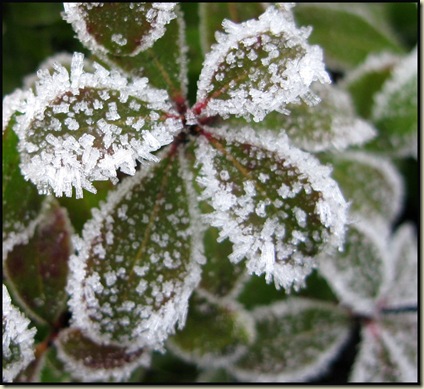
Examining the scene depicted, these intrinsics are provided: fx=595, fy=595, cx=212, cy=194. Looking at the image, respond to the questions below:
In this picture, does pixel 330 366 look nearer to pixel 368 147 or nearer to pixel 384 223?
pixel 384 223

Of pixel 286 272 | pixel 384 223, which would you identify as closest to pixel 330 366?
pixel 384 223

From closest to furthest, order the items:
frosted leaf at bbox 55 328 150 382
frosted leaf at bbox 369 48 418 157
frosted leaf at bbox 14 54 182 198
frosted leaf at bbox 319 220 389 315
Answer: frosted leaf at bbox 14 54 182 198, frosted leaf at bbox 55 328 150 382, frosted leaf at bbox 319 220 389 315, frosted leaf at bbox 369 48 418 157

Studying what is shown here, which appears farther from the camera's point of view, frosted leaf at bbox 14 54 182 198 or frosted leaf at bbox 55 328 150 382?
frosted leaf at bbox 55 328 150 382

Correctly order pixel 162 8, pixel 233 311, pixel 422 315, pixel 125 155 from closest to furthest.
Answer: pixel 125 155 → pixel 162 8 → pixel 233 311 → pixel 422 315

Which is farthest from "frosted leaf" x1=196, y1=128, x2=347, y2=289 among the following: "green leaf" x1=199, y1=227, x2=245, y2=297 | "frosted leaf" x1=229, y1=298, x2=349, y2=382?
"frosted leaf" x1=229, y1=298, x2=349, y2=382

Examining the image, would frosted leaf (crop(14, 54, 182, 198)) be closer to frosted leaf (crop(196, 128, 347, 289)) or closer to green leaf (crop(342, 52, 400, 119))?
frosted leaf (crop(196, 128, 347, 289))

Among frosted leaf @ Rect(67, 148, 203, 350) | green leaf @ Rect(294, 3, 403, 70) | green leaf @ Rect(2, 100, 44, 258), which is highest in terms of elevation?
green leaf @ Rect(294, 3, 403, 70)

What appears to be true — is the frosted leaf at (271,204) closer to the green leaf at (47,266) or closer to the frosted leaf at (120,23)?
the frosted leaf at (120,23)
